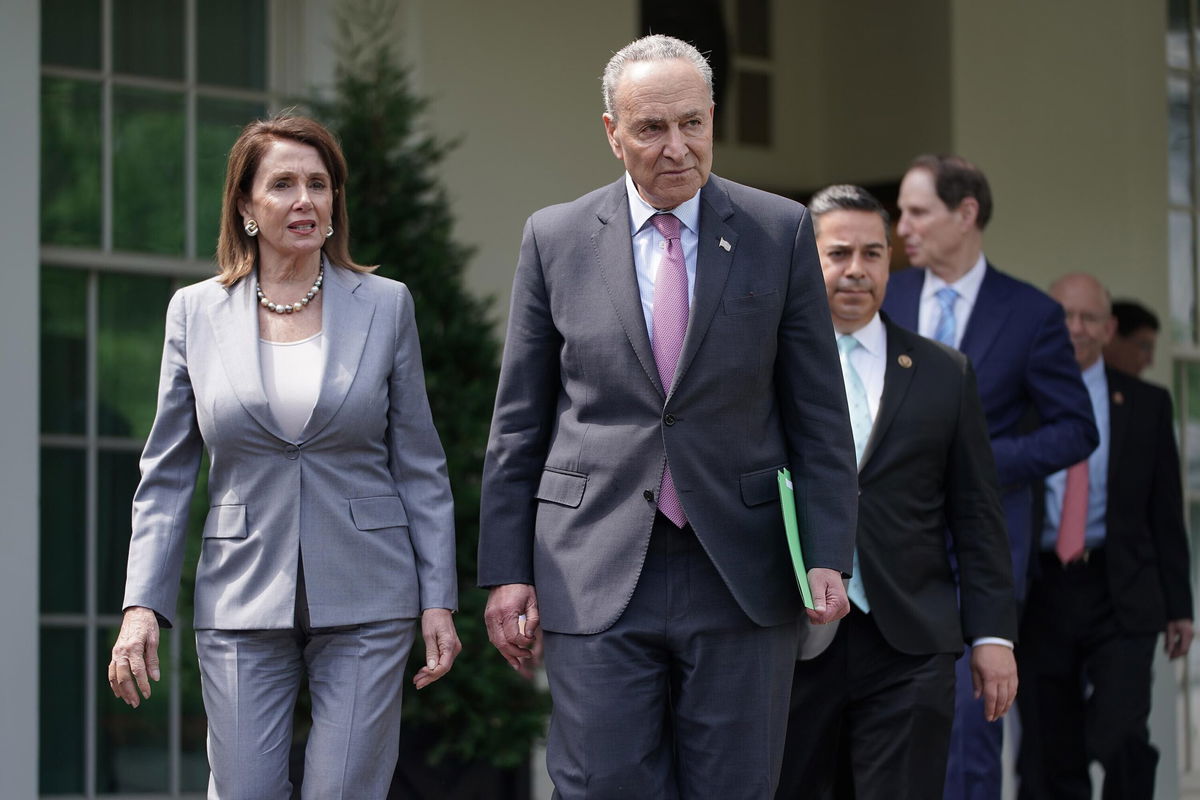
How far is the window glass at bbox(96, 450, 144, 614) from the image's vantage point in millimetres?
6793

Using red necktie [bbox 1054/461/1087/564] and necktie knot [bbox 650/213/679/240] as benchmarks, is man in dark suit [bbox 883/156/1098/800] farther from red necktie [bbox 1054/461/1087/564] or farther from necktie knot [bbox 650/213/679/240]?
necktie knot [bbox 650/213/679/240]

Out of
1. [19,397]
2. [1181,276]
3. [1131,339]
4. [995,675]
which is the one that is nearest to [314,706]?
[995,675]

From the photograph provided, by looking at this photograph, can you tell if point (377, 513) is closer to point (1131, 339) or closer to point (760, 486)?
point (760, 486)

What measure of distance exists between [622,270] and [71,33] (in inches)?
145

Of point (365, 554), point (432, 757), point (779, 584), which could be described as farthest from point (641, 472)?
point (432, 757)

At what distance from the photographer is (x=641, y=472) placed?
3.81m

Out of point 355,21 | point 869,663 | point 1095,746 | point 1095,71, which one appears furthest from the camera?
point 1095,71

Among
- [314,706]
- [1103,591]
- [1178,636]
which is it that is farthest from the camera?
[1178,636]

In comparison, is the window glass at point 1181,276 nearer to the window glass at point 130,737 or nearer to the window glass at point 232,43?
the window glass at point 232,43

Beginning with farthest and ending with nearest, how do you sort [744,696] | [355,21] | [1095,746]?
[355,21]
[1095,746]
[744,696]

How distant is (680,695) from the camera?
12.6 ft

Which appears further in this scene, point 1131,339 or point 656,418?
point 1131,339

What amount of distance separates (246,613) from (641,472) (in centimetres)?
90

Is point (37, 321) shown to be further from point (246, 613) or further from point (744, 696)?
point (744, 696)
